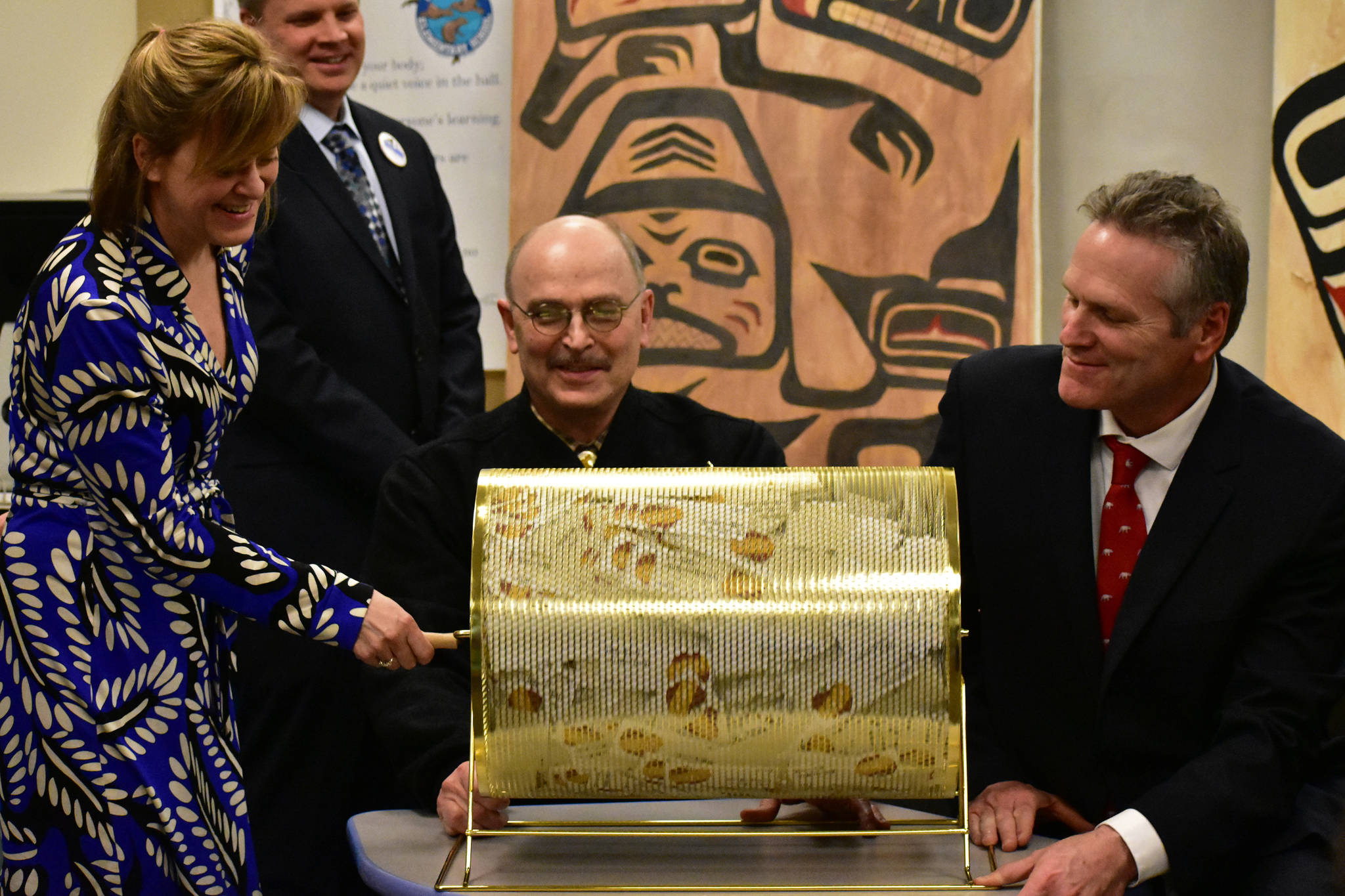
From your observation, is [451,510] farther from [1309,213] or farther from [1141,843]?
[1309,213]

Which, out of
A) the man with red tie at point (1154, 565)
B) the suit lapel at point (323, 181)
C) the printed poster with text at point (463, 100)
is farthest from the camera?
the printed poster with text at point (463, 100)

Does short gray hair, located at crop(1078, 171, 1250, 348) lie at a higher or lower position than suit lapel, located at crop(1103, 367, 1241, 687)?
higher

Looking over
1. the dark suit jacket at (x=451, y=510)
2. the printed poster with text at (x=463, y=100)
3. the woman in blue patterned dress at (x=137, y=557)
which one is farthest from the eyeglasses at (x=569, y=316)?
the printed poster with text at (x=463, y=100)

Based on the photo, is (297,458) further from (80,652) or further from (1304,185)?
(1304,185)

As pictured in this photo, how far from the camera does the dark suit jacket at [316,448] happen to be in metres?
2.23

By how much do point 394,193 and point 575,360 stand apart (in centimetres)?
86

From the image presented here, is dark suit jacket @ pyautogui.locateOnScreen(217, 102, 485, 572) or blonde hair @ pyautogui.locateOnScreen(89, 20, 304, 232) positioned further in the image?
dark suit jacket @ pyautogui.locateOnScreen(217, 102, 485, 572)

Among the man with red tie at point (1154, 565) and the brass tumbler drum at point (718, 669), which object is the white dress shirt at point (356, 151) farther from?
the brass tumbler drum at point (718, 669)

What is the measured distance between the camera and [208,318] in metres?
1.45

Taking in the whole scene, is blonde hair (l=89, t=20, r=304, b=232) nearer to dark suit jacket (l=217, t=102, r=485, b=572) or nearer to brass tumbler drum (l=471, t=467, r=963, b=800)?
brass tumbler drum (l=471, t=467, r=963, b=800)

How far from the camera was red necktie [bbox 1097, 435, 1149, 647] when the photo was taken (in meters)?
1.61

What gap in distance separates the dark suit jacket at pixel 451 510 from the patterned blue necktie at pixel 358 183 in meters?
0.72

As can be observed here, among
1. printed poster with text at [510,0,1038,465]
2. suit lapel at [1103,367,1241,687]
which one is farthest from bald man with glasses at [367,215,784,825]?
printed poster with text at [510,0,1038,465]

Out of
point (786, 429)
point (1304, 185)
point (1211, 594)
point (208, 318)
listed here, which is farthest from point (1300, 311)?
point (208, 318)
